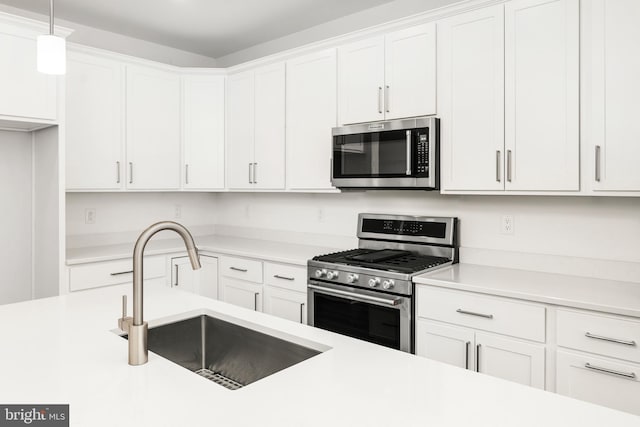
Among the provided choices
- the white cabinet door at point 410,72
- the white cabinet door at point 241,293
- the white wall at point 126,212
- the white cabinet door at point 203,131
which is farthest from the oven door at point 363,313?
the white wall at point 126,212

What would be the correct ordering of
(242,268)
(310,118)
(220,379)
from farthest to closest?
1. (242,268)
2. (310,118)
3. (220,379)

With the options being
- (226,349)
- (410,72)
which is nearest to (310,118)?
(410,72)

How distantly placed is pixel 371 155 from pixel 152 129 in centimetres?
188

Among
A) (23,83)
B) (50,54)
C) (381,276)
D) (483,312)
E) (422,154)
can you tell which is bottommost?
(483,312)

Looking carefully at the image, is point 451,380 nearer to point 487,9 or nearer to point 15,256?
point 487,9

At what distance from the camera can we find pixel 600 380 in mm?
1870

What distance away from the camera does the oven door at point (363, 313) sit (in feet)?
7.93

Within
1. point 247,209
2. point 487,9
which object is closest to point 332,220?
Answer: point 247,209

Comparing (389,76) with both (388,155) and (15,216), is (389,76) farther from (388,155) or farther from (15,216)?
(15,216)

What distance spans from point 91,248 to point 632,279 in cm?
361

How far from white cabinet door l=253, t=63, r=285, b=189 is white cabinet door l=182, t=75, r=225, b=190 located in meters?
0.43

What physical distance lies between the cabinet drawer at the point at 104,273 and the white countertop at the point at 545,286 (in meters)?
2.10

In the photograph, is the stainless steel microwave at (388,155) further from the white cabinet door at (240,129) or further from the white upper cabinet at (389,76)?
the white cabinet door at (240,129)

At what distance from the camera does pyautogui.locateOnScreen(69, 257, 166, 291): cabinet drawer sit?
305 centimetres
